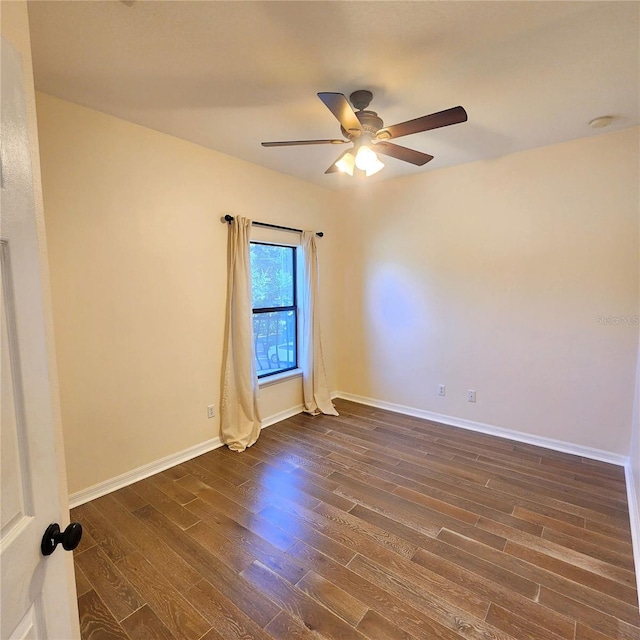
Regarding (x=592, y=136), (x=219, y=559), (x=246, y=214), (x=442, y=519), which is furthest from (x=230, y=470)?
(x=592, y=136)

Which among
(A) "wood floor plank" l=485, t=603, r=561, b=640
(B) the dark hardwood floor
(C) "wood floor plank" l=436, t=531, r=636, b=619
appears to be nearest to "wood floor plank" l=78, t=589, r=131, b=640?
(B) the dark hardwood floor

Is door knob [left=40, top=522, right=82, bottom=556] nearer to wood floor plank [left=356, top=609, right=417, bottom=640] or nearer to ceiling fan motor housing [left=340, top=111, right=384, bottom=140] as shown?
wood floor plank [left=356, top=609, right=417, bottom=640]

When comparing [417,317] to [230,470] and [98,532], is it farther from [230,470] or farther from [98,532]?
[98,532]

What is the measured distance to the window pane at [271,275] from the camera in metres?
3.69

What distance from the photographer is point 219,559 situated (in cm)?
192

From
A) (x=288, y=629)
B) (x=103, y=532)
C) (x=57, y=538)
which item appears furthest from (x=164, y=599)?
(x=57, y=538)

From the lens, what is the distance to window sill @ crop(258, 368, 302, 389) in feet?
12.1

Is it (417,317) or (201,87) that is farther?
(417,317)

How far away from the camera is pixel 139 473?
2727mm

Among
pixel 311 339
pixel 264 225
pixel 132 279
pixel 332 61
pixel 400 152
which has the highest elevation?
pixel 332 61

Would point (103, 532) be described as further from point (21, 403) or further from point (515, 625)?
point (515, 625)

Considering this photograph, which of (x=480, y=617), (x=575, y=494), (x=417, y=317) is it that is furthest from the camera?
(x=417, y=317)

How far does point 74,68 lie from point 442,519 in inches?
137

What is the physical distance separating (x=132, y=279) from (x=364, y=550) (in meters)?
2.43
